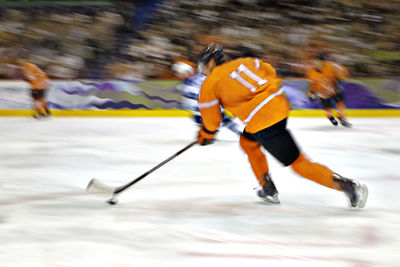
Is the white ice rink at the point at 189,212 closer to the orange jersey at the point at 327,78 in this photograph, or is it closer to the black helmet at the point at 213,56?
the black helmet at the point at 213,56

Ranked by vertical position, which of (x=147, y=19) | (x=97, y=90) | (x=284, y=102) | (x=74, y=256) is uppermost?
A: (x=284, y=102)

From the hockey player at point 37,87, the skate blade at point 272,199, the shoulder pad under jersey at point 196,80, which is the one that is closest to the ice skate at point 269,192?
the skate blade at point 272,199

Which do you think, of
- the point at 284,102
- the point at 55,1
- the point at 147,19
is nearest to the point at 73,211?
the point at 284,102

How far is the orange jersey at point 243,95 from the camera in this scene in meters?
2.68

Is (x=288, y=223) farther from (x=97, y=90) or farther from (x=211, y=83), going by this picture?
(x=97, y=90)

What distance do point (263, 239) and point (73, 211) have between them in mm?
1160

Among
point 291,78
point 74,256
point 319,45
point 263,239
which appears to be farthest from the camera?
point 319,45

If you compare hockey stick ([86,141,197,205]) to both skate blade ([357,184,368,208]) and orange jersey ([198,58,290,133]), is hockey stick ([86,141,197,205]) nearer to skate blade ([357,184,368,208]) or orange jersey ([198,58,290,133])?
orange jersey ([198,58,290,133])

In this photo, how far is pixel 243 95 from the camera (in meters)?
2.70

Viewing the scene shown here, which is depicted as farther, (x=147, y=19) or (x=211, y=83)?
(x=147, y=19)

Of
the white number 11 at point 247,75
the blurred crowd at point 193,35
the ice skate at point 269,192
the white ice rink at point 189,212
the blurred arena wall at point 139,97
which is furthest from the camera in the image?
the blurred crowd at point 193,35

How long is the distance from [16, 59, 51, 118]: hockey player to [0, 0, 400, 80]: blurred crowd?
1120 millimetres

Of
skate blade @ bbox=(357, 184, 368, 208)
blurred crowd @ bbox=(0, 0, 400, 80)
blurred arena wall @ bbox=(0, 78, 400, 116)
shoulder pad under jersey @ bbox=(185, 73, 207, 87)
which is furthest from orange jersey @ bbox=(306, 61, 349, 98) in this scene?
skate blade @ bbox=(357, 184, 368, 208)

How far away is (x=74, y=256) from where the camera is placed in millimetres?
2213
